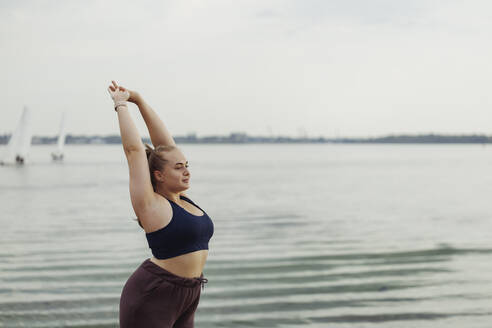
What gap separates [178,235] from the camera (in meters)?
2.93

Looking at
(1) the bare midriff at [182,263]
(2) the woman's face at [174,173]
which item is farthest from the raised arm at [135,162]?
(1) the bare midriff at [182,263]

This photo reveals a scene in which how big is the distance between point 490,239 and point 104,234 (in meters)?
8.73

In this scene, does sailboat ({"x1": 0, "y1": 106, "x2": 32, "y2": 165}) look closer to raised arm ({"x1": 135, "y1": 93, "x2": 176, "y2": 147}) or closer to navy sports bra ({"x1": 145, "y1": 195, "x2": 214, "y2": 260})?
raised arm ({"x1": 135, "y1": 93, "x2": 176, "y2": 147})

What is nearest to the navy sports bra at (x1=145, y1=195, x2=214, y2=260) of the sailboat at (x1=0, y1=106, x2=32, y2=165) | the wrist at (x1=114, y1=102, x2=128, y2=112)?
the wrist at (x1=114, y1=102, x2=128, y2=112)

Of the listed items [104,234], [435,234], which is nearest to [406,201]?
[435,234]

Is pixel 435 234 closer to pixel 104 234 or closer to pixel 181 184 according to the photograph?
pixel 104 234

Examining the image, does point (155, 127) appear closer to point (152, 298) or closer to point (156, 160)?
point (156, 160)

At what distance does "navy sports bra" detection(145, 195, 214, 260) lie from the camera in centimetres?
291

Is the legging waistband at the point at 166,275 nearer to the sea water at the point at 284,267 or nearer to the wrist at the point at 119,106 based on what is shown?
the wrist at the point at 119,106

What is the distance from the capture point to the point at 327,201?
79.0ft

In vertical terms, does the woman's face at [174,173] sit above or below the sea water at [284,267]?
above

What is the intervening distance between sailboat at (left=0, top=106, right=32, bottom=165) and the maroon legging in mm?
66308

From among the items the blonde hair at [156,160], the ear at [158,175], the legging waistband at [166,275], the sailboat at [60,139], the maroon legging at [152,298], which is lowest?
the sailboat at [60,139]

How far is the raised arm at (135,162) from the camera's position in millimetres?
2912
